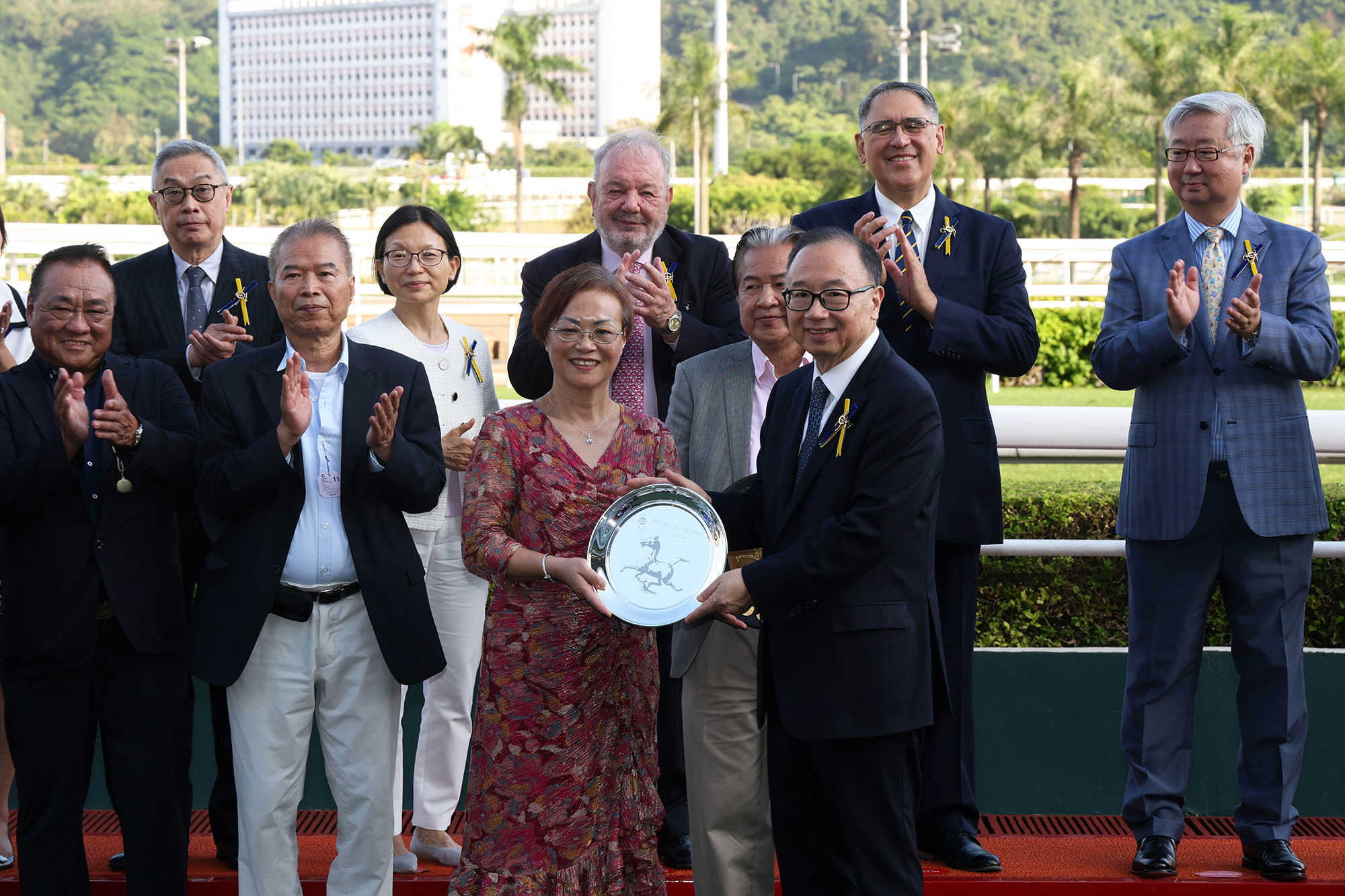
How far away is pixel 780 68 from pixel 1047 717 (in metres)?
130

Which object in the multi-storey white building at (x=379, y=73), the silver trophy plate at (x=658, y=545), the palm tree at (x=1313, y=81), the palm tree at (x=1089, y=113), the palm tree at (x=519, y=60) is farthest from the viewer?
the multi-storey white building at (x=379, y=73)

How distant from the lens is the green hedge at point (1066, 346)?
20969mm

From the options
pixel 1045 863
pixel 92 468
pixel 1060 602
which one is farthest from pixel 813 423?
pixel 1060 602

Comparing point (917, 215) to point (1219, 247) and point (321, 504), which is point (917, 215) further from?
point (321, 504)

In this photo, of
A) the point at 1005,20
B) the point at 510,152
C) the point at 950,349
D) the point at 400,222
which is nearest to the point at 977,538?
the point at 950,349

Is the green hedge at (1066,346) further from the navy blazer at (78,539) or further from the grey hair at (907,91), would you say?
the navy blazer at (78,539)

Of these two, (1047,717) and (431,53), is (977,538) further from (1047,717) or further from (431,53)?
(431,53)

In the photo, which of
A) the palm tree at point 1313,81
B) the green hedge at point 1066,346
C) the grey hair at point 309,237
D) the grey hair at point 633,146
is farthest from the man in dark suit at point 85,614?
the palm tree at point 1313,81

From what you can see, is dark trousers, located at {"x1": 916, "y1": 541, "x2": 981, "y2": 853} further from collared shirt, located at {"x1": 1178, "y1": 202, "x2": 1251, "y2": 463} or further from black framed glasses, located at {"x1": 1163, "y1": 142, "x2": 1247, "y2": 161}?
black framed glasses, located at {"x1": 1163, "y1": 142, "x2": 1247, "y2": 161}

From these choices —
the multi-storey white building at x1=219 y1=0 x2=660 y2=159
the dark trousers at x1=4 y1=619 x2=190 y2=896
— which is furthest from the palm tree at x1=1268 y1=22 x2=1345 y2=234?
the multi-storey white building at x1=219 y1=0 x2=660 y2=159

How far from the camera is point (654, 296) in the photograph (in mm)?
3785

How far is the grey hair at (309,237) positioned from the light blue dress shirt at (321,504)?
223 mm

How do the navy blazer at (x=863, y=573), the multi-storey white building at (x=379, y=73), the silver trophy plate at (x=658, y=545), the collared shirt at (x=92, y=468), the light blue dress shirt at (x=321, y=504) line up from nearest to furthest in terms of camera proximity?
the navy blazer at (x=863, y=573) < the silver trophy plate at (x=658, y=545) < the light blue dress shirt at (x=321, y=504) < the collared shirt at (x=92, y=468) < the multi-storey white building at (x=379, y=73)

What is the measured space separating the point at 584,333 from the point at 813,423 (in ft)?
1.97
